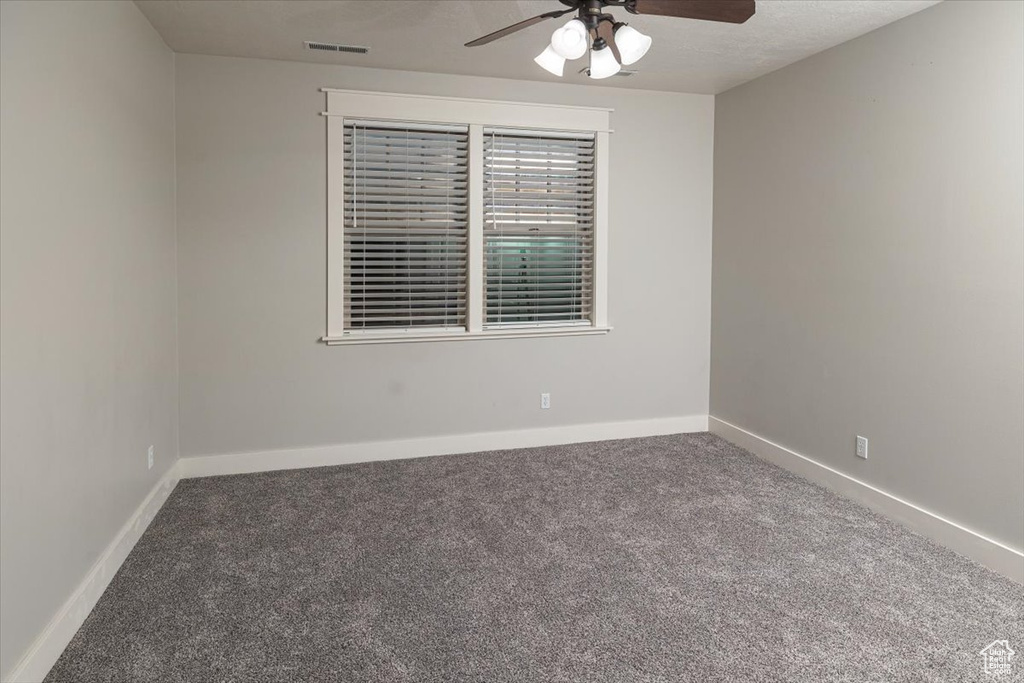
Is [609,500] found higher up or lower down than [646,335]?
lower down

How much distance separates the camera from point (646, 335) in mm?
4738

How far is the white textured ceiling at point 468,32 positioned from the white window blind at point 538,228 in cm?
53

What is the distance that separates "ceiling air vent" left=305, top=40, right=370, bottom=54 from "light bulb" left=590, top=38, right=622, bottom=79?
1.73 metres

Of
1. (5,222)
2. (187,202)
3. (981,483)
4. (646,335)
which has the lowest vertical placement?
(981,483)

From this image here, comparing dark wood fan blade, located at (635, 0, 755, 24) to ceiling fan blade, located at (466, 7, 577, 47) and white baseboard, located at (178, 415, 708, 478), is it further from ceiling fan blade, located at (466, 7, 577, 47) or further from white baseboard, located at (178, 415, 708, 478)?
white baseboard, located at (178, 415, 708, 478)

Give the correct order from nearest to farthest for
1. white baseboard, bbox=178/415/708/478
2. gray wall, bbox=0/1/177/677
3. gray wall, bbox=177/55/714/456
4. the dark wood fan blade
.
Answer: gray wall, bbox=0/1/177/677
the dark wood fan blade
gray wall, bbox=177/55/714/456
white baseboard, bbox=178/415/708/478

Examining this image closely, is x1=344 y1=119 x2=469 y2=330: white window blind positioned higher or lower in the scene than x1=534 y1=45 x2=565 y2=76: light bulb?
lower

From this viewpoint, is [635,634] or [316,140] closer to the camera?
→ [635,634]

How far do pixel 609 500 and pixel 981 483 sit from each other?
1754mm

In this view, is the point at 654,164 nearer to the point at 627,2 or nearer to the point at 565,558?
the point at 627,2

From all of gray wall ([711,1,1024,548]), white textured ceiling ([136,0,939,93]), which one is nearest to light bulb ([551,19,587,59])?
white textured ceiling ([136,0,939,93])

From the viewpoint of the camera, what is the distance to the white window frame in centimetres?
398

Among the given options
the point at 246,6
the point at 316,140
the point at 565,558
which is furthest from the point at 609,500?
the point at 246,6

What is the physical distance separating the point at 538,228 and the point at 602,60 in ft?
6.62
